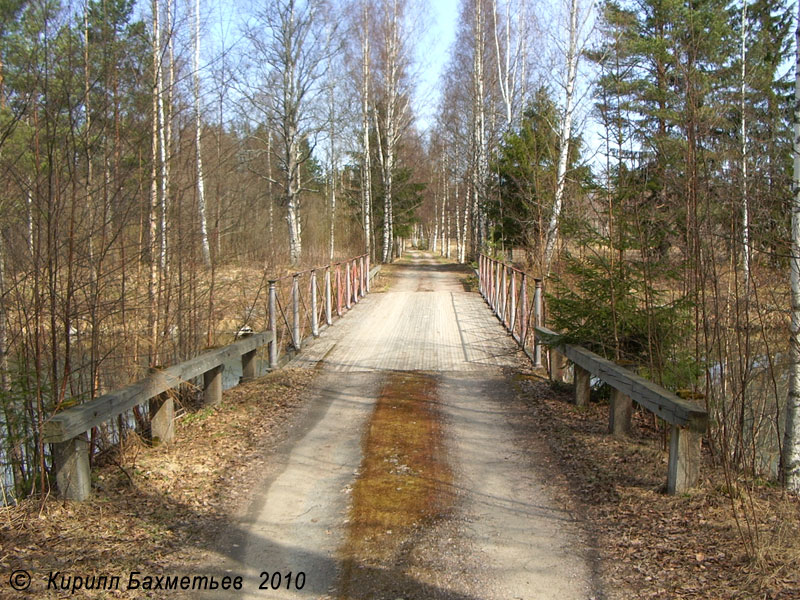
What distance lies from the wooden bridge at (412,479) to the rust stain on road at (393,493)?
0.01 metres

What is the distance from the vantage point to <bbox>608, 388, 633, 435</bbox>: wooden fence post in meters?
5.84

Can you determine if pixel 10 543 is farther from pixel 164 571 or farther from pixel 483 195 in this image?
pixel 483 195

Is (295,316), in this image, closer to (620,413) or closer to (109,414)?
(109,414)

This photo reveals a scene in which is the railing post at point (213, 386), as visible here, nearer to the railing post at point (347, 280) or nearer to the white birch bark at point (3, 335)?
the white birch bark at point (3, 335)

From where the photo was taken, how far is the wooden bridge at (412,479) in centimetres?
353

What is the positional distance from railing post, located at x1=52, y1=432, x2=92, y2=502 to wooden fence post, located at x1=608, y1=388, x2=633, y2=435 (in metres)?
4.25

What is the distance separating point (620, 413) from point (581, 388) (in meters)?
1.10

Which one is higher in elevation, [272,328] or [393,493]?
[272,328]

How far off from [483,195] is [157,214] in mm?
22640

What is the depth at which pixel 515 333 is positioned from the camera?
36.9ft

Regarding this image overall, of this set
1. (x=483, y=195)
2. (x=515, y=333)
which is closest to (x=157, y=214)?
(x=515, y=333)

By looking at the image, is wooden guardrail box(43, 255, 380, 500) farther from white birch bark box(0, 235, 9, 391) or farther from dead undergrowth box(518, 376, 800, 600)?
dead undergrowth box(518, 376, 800, 600)

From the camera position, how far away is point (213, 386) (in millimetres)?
7176
